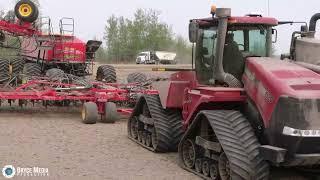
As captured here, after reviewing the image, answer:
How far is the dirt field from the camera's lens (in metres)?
7.61

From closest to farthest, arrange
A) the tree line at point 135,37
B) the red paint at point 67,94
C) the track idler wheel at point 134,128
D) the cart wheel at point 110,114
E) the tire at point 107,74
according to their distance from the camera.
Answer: the track idler wheel at point 134,128, the cart wheel at point 110,114, the red paint at point 67,94, the tire at point 107,74, the tree line at point 135,37

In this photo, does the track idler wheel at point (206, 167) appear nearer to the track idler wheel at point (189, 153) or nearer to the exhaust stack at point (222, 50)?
the track idler wheel at point (189, 153)

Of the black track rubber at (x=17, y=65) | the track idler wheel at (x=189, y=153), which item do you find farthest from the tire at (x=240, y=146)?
the black track rubber at (x=17, y=65)

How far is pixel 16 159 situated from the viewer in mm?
8289

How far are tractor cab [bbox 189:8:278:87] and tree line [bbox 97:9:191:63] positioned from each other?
231 feet

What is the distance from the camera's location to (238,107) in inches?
291

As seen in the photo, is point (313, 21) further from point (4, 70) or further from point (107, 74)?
point (4, 70)

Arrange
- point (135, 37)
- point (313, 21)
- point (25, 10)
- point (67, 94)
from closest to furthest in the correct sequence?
point (313, 21) < point (67, 94) < point (25, 10) < point (135, 37)

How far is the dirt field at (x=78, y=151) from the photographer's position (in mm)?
7605

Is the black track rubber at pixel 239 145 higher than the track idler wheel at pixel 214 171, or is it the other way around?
the black track rubber at pixel 239 145

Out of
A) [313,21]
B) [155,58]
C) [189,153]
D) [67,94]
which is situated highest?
[313,21]

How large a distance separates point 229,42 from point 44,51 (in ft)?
40.9

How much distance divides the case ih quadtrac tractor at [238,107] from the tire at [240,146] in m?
0.01

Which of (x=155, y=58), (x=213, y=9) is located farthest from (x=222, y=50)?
(x=155, y=58)
